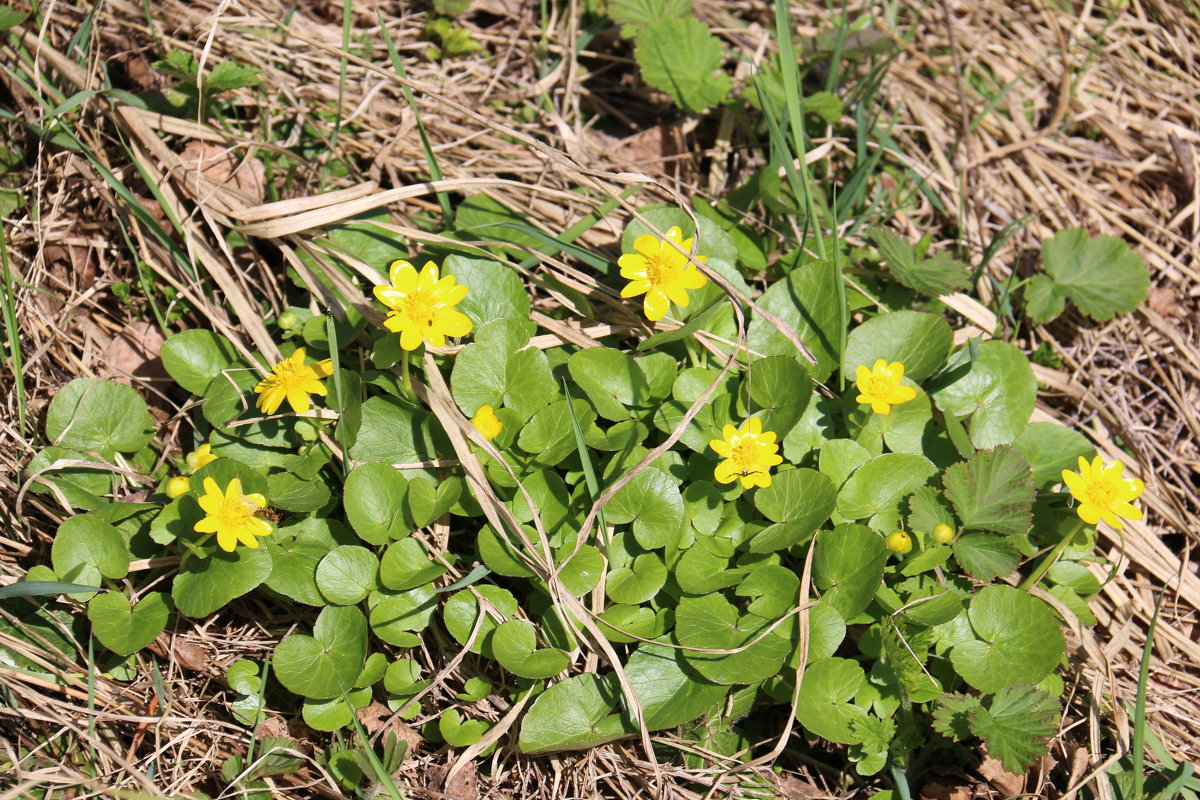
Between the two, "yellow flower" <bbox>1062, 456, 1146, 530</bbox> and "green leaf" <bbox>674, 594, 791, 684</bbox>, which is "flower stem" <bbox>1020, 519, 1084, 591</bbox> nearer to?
"yellow flower" <bbox>1062, 456, 1146, 530</bbox>

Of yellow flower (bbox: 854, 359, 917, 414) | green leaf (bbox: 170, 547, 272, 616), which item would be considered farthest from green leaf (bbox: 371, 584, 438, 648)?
yellow flower (bbox: 854, 359, 917, 414)

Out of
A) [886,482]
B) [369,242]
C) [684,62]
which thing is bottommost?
[886,482]

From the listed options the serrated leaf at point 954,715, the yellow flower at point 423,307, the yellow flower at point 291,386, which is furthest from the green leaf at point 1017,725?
the yellow flower at point 291,386

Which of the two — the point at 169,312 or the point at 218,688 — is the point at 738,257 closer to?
the point at 169,312

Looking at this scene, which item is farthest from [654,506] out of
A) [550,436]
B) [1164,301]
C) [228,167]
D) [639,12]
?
[1164,301]

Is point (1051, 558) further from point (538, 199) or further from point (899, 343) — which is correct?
point (538, 199)
